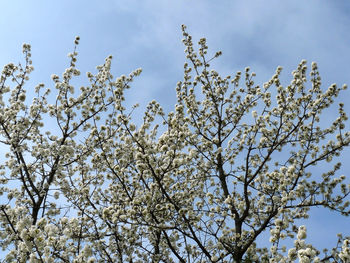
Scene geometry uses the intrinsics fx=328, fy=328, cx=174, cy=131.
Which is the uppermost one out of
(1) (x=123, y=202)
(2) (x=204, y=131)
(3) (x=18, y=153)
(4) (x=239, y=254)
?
(2) (x=204, y=131)

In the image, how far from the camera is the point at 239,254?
9766 mm

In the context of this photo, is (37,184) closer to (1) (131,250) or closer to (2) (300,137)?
(1) (131,250)

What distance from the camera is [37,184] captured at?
1117 cm

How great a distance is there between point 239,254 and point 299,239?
407 cm

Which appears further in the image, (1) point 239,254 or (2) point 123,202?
(2) point 123,202

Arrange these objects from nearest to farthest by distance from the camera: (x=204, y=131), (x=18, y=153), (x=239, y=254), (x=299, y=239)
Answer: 1. (x=299, y=239)
2. (x=239, y=254)
3. (x=18, y=153)
4. (x=204, y=131)

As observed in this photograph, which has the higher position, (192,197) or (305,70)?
(305,70)

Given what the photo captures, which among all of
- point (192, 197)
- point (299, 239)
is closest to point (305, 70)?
point (192, 197)

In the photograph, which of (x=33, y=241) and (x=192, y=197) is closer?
(x=33, y=241)

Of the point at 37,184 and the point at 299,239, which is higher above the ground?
the point at 37,184

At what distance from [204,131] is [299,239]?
24.3 feet

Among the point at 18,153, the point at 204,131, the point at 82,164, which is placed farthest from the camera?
the point at 204,131

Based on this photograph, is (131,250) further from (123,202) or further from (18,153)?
(18,153)

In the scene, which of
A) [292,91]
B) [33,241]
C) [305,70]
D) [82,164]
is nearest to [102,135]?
[82,164]
